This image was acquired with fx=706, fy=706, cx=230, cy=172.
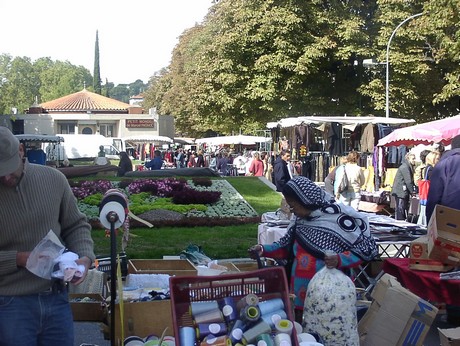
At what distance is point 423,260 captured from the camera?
695cm

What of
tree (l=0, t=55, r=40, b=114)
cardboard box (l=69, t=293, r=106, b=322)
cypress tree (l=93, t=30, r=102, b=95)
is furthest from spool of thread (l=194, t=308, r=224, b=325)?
cypress tree (l=93, t=30, r=102, b=95)

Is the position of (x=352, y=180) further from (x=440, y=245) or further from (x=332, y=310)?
(x=332, y=310)

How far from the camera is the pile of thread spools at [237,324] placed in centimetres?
414

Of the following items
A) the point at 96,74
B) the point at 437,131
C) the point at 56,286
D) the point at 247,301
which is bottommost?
the point at 247,301

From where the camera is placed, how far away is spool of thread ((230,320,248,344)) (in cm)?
414

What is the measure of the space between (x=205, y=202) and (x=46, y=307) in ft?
47.0

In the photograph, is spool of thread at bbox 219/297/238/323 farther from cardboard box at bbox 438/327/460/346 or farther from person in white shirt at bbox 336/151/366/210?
person in white shirt at bbox 336/151/366/210

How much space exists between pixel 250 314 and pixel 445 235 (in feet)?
10.3

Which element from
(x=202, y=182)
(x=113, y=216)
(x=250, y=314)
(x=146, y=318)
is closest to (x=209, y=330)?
(x=250, y=314)

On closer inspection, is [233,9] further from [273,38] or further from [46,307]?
[46,307]

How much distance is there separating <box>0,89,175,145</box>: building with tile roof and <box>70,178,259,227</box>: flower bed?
56.1 metres

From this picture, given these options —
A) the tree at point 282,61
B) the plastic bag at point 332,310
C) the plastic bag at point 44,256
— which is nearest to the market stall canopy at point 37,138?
the tree at point 282,61

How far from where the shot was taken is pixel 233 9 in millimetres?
37312

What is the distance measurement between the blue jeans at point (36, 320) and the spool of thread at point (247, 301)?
1.06m
